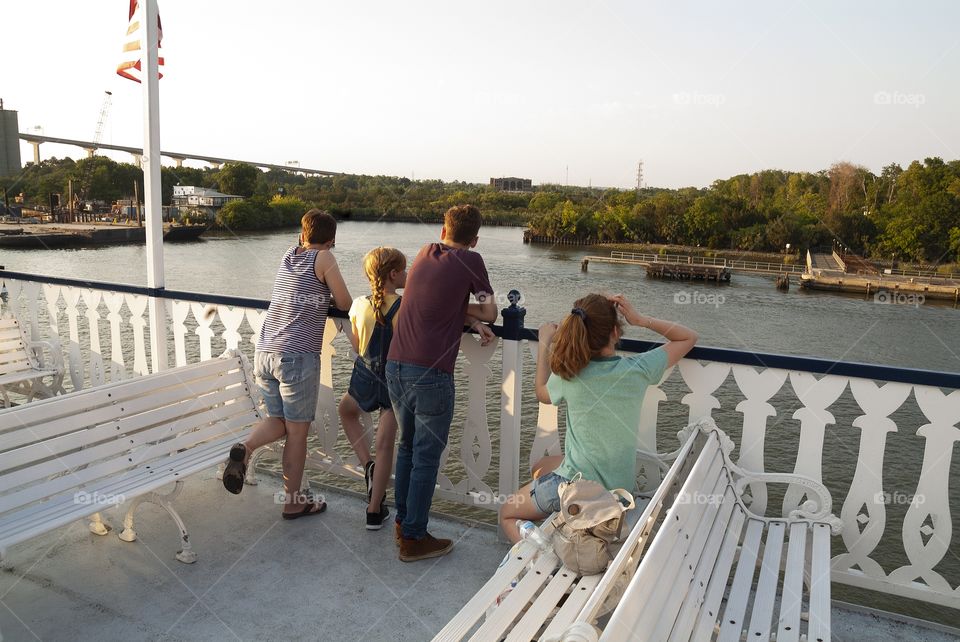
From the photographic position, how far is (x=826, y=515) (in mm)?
2963

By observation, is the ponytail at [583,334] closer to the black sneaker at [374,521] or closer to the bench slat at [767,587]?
the bench slat at [767,587]

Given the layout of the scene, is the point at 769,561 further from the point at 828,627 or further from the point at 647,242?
the point at 647,242

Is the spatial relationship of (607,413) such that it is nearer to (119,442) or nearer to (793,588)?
(793,588)

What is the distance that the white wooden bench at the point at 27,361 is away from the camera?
551 cm

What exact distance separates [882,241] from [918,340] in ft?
179

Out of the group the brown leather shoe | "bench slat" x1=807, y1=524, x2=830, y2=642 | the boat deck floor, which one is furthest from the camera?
the brown leather shoe

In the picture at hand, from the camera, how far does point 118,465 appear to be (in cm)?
326

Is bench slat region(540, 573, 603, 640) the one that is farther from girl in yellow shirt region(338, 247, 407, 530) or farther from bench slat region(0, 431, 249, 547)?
bench slat region(0, 431, 249, 547)

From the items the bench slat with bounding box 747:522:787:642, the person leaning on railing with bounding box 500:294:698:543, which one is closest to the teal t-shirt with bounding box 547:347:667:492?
the person leaning on railing with bounding box 500:294:698:543

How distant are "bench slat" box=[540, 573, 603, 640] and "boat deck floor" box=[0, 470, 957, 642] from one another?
3.28ft

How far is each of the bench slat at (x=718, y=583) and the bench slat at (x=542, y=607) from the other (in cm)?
41

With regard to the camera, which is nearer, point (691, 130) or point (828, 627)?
point (828, 627)

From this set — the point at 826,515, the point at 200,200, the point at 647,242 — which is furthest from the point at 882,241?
the point at 826,515

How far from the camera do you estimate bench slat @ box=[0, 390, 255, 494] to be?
287 cm
